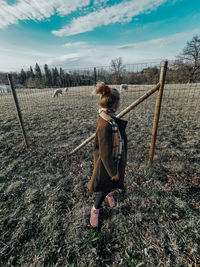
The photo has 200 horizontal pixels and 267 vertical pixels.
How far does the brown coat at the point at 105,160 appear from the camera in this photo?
1508 millimetres

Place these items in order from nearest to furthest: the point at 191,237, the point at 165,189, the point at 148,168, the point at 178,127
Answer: the point at 191,237, the point at 165,189, the point at 148,168, the point at 178,127

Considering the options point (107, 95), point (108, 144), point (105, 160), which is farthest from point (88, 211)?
point (107, 95)

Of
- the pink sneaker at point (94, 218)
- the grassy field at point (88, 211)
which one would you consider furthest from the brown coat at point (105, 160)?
the grassy field at point (88, 211)

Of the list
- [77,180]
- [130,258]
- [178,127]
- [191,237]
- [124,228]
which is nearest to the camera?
[130,258]

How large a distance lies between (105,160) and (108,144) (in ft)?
0.67

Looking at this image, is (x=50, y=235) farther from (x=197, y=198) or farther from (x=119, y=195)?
(x=197, y=198)

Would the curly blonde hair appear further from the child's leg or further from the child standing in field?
the child's leg

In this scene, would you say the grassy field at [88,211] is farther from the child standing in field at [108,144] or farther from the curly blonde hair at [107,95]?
the curly blonde hair at [107,95]

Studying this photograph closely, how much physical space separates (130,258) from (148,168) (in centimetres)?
176

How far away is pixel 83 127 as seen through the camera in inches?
225

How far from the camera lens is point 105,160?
5.17 ft

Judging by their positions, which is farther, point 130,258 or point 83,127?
point 83,127

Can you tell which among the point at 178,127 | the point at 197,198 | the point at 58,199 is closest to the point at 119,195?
the point at 58,199

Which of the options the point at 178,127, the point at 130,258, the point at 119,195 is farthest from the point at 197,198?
the point at 178,127
